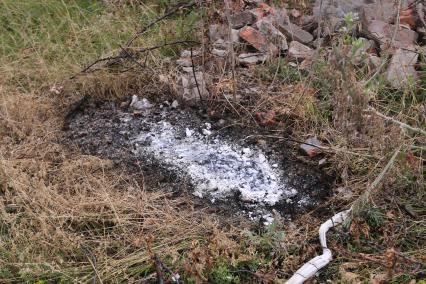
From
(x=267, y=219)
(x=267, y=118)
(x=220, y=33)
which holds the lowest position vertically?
(x=267, y=219)

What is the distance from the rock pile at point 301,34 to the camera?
407 centimetres

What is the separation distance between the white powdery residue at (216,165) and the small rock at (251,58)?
2.42 ft

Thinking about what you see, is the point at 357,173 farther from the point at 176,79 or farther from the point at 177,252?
the point at 176,79

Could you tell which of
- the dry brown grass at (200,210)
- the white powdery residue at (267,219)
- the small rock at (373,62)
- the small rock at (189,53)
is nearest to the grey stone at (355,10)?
the small rock at (373,62)

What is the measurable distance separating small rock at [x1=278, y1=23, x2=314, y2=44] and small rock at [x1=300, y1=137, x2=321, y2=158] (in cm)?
106

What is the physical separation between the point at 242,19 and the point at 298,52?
597 millimetres

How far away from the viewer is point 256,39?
4.30 m

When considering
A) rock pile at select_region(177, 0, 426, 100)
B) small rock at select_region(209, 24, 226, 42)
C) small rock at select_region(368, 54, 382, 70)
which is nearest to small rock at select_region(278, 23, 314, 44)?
rock pile at select_region(177, 0, 426, 100)

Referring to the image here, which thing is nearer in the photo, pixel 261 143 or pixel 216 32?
pixel 261 143

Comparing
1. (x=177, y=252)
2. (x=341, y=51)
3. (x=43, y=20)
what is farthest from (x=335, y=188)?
(x=43, y=20)

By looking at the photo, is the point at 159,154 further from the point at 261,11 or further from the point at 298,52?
the point at 261,11

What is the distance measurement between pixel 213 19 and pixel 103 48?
2.97 ft

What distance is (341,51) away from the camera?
3.02 meters

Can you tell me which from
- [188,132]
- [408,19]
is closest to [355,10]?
[408,19]
